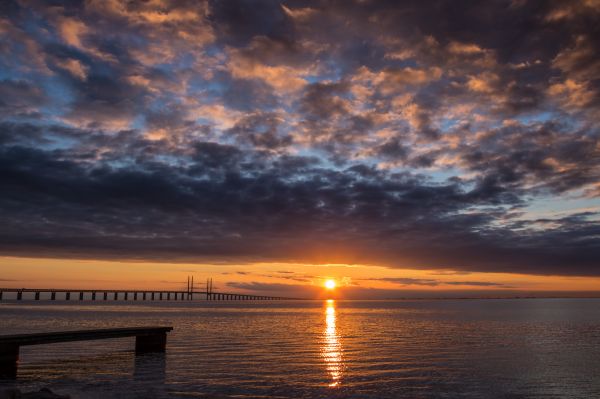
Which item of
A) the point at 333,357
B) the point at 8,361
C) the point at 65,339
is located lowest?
the point at 333,357

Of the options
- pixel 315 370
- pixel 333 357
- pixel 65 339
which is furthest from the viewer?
pixel 333 357

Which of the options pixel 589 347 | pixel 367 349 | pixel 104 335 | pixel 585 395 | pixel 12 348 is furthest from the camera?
pixel 589 347

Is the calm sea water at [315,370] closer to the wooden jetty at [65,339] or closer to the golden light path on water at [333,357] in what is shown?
the golden light path on water at [333,357]

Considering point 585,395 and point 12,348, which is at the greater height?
point 12,348

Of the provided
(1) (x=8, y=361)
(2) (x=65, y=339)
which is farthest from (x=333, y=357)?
(1) (x=8, y=361)

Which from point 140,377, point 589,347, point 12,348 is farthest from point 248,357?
point 589,347

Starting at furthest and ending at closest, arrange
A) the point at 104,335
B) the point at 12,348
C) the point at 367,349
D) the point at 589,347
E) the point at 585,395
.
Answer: the point at 589,347, the point at 367,349, the point at 104,335, the point at 12,348, the point at 585,395

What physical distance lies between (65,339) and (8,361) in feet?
17.3

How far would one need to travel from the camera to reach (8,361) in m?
27.4

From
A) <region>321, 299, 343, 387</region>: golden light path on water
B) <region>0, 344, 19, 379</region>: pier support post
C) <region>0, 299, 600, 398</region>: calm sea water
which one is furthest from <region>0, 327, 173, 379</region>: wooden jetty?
<region>321, 299, 343, 387</region>: golden light path on water

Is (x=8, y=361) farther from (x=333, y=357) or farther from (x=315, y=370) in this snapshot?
(x=333, y=357)

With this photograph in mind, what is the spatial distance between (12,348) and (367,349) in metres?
26.6

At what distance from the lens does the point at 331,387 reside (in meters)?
24.5

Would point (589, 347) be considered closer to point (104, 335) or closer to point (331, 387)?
point (331, 387)
